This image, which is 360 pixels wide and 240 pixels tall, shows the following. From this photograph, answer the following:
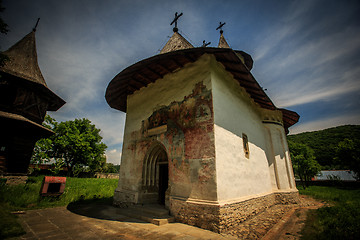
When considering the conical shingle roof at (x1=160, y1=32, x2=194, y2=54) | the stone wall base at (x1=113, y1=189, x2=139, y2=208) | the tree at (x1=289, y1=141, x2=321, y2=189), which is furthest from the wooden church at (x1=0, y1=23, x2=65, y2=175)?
the tree at (x1=289, y1=141, x2=321, y2=189)

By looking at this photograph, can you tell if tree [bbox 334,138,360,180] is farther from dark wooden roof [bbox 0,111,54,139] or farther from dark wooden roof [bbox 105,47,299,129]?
dark wooden roof [bbox 0,111,54,139]

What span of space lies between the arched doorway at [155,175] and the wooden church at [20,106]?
27.3 ft

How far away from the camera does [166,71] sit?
23.3 ft

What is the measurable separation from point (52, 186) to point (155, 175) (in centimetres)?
539

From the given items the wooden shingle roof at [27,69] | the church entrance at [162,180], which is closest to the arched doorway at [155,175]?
the church entrance at [162,180]

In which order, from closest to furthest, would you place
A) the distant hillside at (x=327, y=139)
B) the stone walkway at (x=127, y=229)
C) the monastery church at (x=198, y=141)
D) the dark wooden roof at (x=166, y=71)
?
1. the stone walkway at (x=127, y=229)
2. the monastery church at (x=198, y=141)
3. the dark wooden roof at (x=166, y=71)
4. the distant hillside at (x=327, y=139)

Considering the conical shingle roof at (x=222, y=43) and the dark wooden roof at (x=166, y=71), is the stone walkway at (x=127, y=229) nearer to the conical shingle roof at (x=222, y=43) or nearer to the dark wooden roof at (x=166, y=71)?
the dark wooden roof at (x=166, y=71)

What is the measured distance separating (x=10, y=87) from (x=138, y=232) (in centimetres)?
1317

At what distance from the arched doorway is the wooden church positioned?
328 inches

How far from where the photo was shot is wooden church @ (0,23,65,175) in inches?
369

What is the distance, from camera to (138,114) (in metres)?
8.31

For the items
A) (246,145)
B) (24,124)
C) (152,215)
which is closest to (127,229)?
(152,215)

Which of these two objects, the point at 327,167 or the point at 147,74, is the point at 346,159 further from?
the point at 147,74

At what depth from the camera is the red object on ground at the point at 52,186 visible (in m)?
7.05
